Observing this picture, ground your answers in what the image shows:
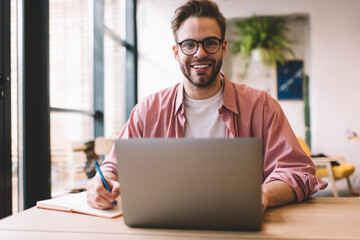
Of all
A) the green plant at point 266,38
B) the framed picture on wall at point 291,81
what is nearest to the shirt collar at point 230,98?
the green plant at point 266,38

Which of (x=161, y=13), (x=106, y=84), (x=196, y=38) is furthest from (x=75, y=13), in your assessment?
(x=196, y=38)

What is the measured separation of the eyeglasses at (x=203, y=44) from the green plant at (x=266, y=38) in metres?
3.54

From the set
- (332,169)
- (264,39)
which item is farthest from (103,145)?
(264,39)

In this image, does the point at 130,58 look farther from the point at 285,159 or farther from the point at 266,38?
the point at 285,159

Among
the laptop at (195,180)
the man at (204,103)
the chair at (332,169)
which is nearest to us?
the laptop at (195,180)

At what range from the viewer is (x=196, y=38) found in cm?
145

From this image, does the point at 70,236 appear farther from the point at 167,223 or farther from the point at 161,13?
the point at 161,13

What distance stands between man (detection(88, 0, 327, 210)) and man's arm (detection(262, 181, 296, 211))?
24 cm

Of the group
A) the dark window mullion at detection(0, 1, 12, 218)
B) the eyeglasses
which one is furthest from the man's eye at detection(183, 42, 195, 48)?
the dark window mullion at detection(0, 1, 12, 218)

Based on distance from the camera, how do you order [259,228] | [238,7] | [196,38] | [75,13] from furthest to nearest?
1. [238,7]
2. [75,13]
3. [196,38]
4. [259,228]

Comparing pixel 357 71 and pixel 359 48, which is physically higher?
pixel 359 48

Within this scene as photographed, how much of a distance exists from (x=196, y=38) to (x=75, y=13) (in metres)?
2.75

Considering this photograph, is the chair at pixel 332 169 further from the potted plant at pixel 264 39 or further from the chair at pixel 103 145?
the chair at pixel 103 145

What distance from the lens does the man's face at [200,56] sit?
1.45 metres
